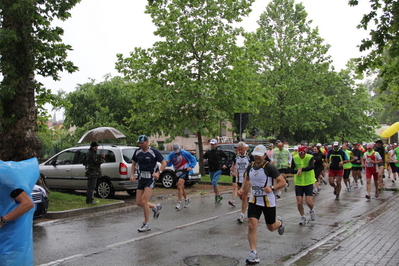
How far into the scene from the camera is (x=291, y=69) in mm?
30281

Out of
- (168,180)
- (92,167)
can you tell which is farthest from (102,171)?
(168,180)

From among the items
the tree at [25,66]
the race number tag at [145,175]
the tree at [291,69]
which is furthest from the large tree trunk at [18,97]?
the tree at [291,69]

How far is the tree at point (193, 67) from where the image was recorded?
19562 millimetres

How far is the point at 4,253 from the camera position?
3621 millimetres

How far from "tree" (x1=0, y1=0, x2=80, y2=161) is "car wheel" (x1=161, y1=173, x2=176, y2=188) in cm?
624

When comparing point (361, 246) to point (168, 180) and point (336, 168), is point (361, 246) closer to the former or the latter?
point (336, 168)

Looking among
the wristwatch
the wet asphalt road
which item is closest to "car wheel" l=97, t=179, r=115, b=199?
the wet asphalt road

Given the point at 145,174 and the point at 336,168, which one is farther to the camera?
the point at 336,168

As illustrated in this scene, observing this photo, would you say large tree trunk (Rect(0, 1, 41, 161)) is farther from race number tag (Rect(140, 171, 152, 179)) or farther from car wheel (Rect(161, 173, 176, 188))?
car wheel (Rect(161, 173, 176, 188))

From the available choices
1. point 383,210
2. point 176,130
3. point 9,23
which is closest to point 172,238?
point 383,210

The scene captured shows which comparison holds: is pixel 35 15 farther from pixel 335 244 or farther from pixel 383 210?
pixel 383 210

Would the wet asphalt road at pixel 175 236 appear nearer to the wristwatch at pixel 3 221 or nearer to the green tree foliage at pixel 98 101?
the wristwatch at pixel 3 221

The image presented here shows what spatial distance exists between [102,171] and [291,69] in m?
19.6

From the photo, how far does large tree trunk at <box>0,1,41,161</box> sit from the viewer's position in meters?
11.3
